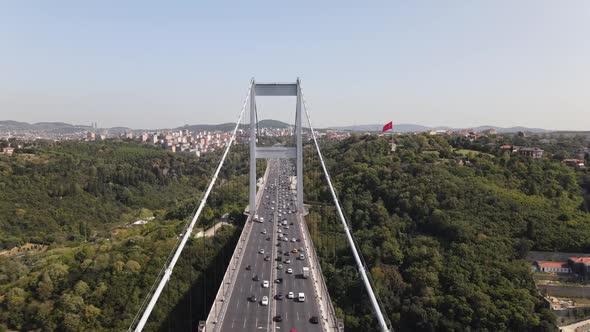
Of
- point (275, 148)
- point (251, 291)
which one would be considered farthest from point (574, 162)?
point (251, 291)

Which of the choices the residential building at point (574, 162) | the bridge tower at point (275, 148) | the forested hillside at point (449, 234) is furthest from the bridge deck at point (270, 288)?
the residential building at point (574, 162)

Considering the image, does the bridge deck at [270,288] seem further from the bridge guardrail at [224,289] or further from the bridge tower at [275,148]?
the bridge tower at [275,148]

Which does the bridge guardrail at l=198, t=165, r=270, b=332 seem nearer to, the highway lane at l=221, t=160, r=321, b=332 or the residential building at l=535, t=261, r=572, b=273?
the highway lane at l=221, t=160, r=321, b=332

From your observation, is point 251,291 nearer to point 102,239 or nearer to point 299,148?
point 299,148

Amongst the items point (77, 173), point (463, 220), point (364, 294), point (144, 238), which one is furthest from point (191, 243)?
point (77, 173)

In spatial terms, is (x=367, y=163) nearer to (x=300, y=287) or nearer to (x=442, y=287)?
(x=442, y=287)

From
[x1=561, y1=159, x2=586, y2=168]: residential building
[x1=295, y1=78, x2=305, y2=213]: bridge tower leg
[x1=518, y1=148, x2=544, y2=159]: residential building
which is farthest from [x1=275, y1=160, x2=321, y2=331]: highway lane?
[x1=561, y1=159, x2=586, y2=168]: residential building
